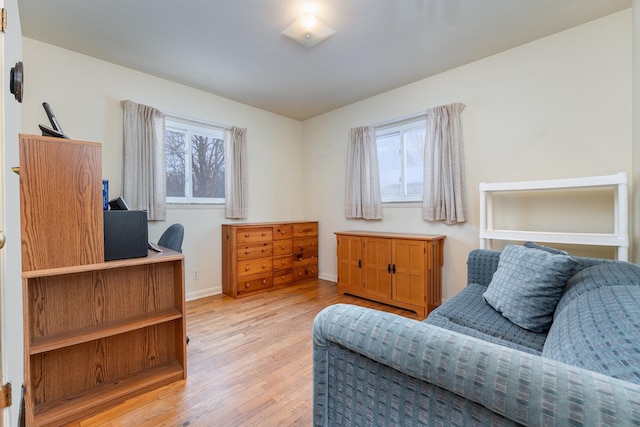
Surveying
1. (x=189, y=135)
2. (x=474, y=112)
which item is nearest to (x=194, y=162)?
(x=189, y=135)

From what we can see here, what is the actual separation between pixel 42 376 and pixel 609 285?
2.72m

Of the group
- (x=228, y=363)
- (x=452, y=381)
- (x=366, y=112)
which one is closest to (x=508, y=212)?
(x=366, y=112)

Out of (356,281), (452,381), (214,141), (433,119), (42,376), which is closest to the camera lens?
(452,381)

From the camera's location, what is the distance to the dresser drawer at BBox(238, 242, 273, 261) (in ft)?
11.2

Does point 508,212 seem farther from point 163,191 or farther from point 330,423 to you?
point 163,191

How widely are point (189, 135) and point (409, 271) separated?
3040mm

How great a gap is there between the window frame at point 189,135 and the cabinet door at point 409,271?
2.34 m

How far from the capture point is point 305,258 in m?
4.14

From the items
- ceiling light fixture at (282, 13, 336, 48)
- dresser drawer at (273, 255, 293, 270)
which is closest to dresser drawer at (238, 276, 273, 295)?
dresser drawer at (273, 255, 293, 270)

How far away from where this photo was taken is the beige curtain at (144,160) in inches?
111

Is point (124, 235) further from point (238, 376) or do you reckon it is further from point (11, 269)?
point (238, 376)

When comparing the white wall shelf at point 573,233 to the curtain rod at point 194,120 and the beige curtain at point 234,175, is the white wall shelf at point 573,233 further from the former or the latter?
the curtain rod at point 194,120

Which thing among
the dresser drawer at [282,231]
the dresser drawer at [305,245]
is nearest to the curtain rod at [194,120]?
the dresser drawer at [282,231]

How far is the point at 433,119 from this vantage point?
304 centimetres
